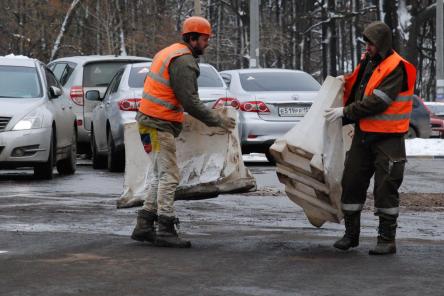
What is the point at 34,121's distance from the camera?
51.3ft

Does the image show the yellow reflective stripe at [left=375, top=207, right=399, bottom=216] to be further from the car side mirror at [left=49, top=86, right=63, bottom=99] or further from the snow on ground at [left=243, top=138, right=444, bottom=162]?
the snow on ground at [left=243, top=138, right=444, bottom=162]

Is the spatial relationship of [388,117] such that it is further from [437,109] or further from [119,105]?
[437,109]

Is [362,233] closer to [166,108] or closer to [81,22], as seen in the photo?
[166,108]

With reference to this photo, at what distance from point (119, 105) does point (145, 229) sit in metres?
8.15

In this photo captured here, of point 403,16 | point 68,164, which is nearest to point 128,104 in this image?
point 68,164

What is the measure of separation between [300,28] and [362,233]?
61949 mm

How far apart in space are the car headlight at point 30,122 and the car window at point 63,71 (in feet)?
17.8

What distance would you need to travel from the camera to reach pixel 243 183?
32.2 ft

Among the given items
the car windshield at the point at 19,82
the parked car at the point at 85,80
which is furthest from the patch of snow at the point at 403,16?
the car windshield at the point at 19,82

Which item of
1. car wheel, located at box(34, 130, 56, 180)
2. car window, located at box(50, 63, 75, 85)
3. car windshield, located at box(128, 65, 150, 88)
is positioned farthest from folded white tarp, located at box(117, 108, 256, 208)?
car window, located at box(50, 63, 75, 85)

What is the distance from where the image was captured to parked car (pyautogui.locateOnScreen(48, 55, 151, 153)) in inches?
799

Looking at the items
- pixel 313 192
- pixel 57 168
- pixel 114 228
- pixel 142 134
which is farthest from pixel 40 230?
→ pixel 57 168

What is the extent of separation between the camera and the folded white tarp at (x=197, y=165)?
387 inches

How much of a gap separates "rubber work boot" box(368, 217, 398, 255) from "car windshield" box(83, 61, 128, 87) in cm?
1239
